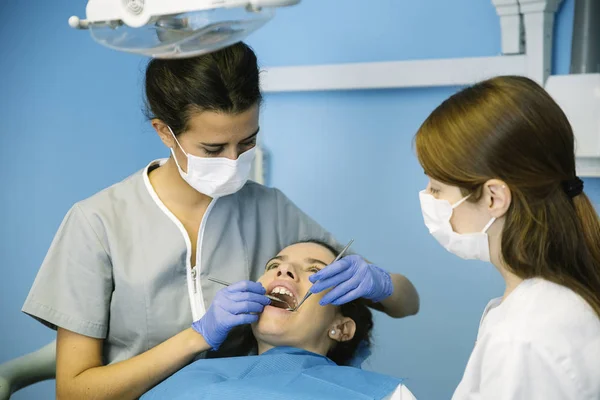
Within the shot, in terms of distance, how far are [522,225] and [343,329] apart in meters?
0.65

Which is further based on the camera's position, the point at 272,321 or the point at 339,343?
the point at 339,343

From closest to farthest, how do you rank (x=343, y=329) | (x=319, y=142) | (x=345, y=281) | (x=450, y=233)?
(x=450, y=233) → (x=345, y=281) → (x=343, y=329) → (x=319, y=142)

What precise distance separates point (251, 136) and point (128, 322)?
51 cm

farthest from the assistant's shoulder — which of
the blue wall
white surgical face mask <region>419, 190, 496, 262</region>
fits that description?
the blue wall

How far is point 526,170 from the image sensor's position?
1348mm

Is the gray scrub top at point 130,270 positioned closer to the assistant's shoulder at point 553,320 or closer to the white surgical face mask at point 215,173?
the white surgical face mask at point 215,173

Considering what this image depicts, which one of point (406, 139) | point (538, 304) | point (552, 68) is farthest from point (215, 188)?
point (552, 68)

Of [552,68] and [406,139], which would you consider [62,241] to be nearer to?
[406,139]

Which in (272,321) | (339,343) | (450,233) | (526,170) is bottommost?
(339,343)

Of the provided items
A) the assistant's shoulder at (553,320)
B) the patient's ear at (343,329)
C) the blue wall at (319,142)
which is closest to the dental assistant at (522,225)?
A: the assistant's shoulder at (553,320)

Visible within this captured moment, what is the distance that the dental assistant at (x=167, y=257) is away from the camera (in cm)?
162

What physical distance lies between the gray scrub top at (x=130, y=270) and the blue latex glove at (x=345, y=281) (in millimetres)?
255

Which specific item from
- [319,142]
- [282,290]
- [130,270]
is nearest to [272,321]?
[282,290]

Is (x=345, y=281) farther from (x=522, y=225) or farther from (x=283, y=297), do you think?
(x=522, y=225)
